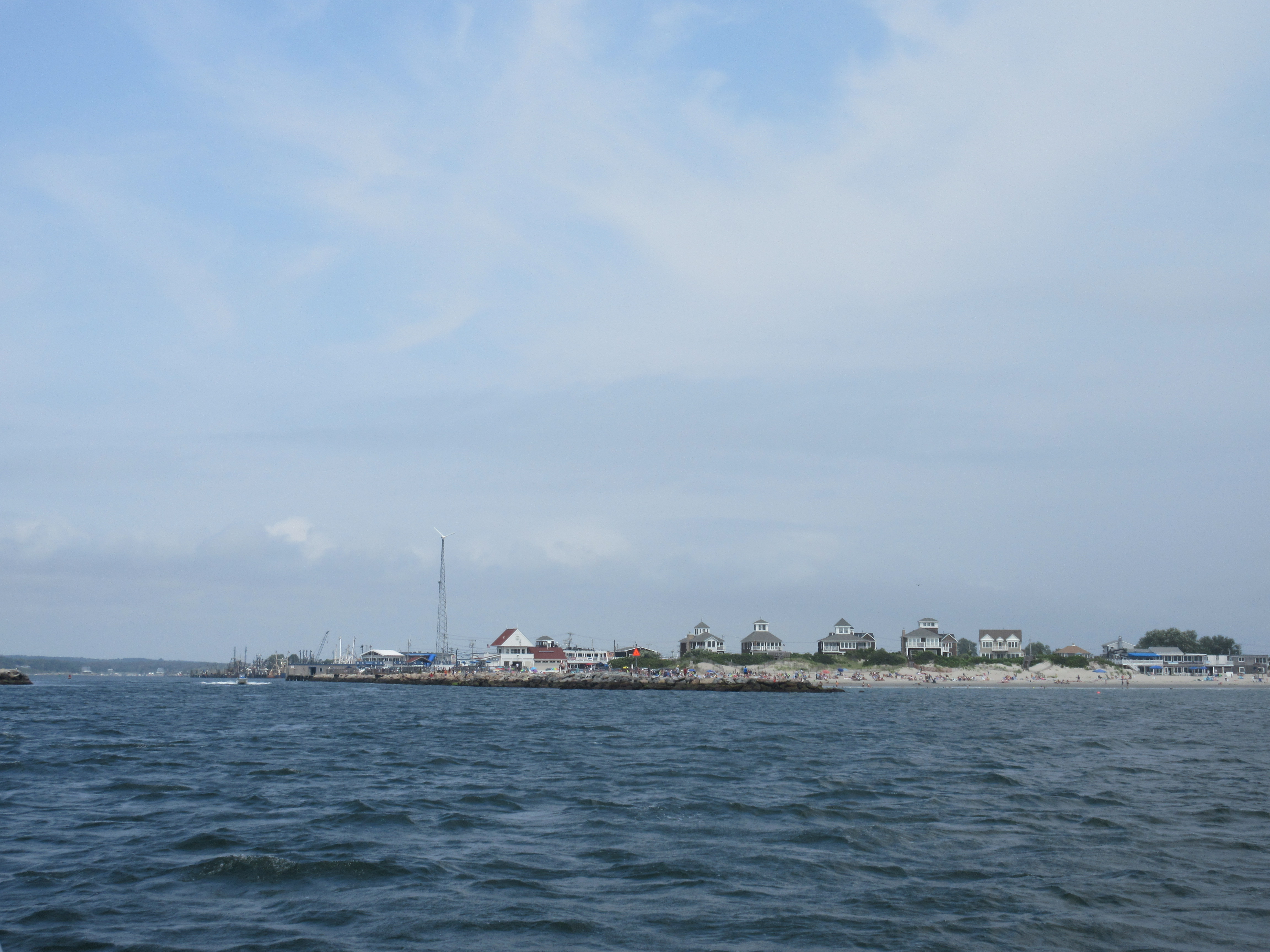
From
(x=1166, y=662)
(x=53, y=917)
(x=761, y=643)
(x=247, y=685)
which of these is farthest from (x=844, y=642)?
(x=53, y=917)

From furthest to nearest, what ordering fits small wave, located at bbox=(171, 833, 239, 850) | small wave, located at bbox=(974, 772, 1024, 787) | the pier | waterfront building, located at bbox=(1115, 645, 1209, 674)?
1. waterfront building, located at bbox=(1115, 645, 1209, 674)
2. the pier
3. small wave, located at bbox=(974, 772, 1024, 787)
4. small wave, located at bbox=(171, 833, 239, 850)

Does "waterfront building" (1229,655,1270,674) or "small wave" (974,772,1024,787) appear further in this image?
"waterfront building" (1229,655,1270,674)

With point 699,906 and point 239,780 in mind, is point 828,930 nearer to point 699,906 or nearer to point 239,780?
point 699,906

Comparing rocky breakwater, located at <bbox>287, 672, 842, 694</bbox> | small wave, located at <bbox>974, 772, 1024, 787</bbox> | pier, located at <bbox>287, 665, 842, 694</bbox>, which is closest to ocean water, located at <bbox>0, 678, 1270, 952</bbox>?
small wave, located at <bbox>974, 772, 1024, 787</bbox>

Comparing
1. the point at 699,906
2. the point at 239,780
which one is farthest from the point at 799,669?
the point at 699,906

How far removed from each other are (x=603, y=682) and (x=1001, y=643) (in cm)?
9948

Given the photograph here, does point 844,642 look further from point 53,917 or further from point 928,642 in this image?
point 53,917

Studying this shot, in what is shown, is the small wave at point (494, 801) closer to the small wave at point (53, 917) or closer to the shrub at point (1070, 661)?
the small wave at point (53, 917)

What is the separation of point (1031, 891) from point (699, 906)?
6.42m

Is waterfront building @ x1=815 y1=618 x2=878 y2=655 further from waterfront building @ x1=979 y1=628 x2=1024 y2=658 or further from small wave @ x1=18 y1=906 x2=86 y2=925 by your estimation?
small wave @ x1=18 y1=906 x2=86 y2=925

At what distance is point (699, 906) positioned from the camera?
15.1m

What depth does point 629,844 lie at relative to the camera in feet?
65.0

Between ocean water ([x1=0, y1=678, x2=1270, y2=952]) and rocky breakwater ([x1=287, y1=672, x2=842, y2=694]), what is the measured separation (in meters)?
77.1

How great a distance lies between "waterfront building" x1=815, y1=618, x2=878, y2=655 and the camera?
172m
